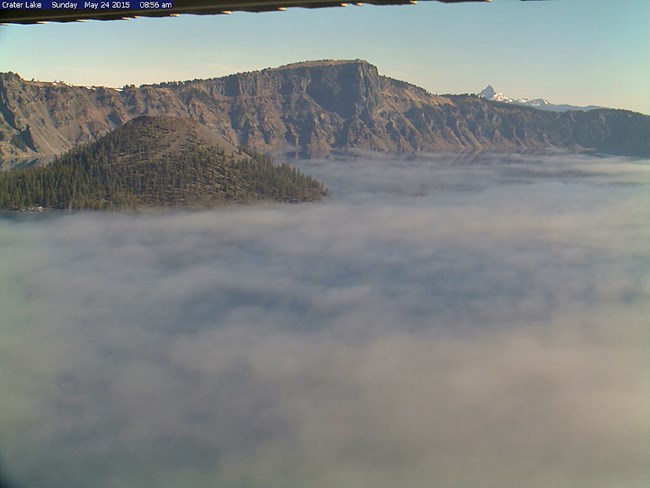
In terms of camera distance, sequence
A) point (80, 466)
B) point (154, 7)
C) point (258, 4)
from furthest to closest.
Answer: point (80, 466)
point (154, 7)
point (258, 4)

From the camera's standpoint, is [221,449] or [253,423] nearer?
[221,449]

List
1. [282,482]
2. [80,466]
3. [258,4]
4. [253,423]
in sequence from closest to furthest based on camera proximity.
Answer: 1. [258,4]
2. [80,466]
3. [282,482]
4. [253,423]

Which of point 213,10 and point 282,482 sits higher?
point 213,10

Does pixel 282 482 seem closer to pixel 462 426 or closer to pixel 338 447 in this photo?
pixel 338 447

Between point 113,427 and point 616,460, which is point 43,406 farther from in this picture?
point 616,460

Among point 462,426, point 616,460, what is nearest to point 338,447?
point 462,426

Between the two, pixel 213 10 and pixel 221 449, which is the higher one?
pixel 213 10

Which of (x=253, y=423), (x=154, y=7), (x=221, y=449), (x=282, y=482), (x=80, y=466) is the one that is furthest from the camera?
(x=253, y=423)

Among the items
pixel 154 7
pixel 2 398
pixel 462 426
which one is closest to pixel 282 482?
pixel 462 426

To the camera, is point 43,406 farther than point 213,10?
Yes
